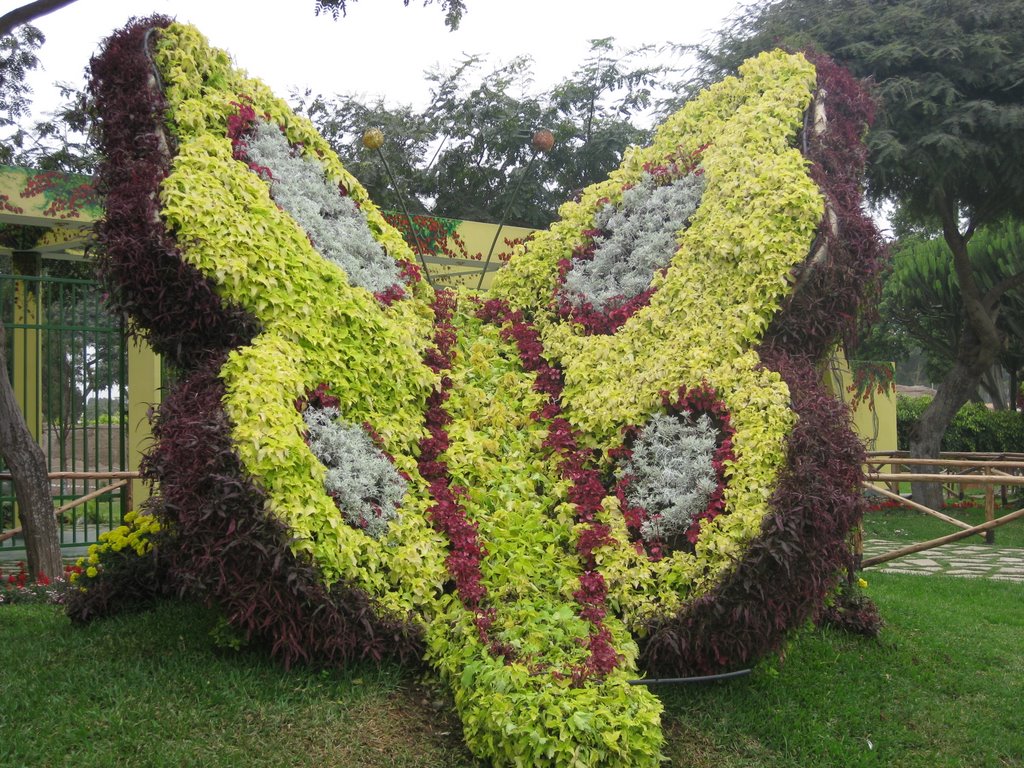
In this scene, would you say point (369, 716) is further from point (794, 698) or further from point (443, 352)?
point (443, 352)

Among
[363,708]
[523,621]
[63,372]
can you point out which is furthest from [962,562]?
[63,372]

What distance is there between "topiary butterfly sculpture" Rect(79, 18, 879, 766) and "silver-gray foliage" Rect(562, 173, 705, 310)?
3cm

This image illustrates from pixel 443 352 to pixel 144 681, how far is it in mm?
2571

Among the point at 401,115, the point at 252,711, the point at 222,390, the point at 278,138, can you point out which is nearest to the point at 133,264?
the point at 222,390

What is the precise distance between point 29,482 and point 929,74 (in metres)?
11.2

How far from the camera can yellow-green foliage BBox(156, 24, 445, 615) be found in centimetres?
410

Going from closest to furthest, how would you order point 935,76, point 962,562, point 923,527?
point 962,562
point 935,76
point 923,527

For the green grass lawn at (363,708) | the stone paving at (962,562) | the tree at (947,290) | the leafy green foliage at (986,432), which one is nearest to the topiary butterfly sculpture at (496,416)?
the green grass lawn at (363,708)

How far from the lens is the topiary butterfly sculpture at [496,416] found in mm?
3988

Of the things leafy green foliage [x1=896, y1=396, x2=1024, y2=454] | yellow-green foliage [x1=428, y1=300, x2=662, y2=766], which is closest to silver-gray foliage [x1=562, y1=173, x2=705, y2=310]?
yellow-green foliage [x1=428, y1=300, x2=662, y2=766]

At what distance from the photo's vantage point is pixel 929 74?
11984mm

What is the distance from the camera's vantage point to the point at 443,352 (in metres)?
5.84

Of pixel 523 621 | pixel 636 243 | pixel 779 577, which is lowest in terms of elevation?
pixel 523 621

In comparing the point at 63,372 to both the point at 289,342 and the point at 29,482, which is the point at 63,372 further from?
the point at 289,342
